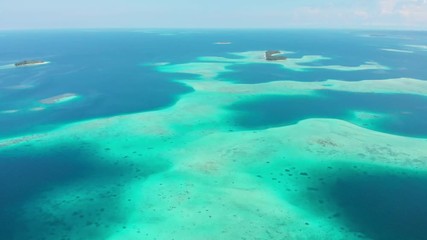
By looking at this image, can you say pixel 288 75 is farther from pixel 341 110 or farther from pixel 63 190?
pixel 63 190

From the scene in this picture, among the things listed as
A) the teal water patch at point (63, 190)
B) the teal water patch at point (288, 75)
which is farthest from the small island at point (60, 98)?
the teal water patch at point (288, 75)

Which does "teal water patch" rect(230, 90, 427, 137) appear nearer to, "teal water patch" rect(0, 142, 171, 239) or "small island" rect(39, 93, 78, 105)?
"teal water patch" rect(0, 142, 171, 239)

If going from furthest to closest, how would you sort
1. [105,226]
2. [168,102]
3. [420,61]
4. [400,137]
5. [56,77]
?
1. [420,61]
2. [56,77]
3. [168,102]
4. [400,137]
5. [105,226]

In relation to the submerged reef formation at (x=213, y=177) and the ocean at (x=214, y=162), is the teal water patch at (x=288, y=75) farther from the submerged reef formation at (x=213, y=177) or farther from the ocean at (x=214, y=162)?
the submerged reef formation at (x=213, y=177)

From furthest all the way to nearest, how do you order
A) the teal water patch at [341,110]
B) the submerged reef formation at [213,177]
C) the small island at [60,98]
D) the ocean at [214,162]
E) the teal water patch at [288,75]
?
1. the teal water patch at [288,75]
2. the small island at [60,98]
3. the teal water patch at [341,110]
4. the ocean at [214,162]
5. the submerged reef formation at [213,177]

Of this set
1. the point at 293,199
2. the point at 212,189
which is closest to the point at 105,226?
the point at 212,189

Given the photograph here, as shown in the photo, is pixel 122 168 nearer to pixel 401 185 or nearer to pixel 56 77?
pixel 401 185
